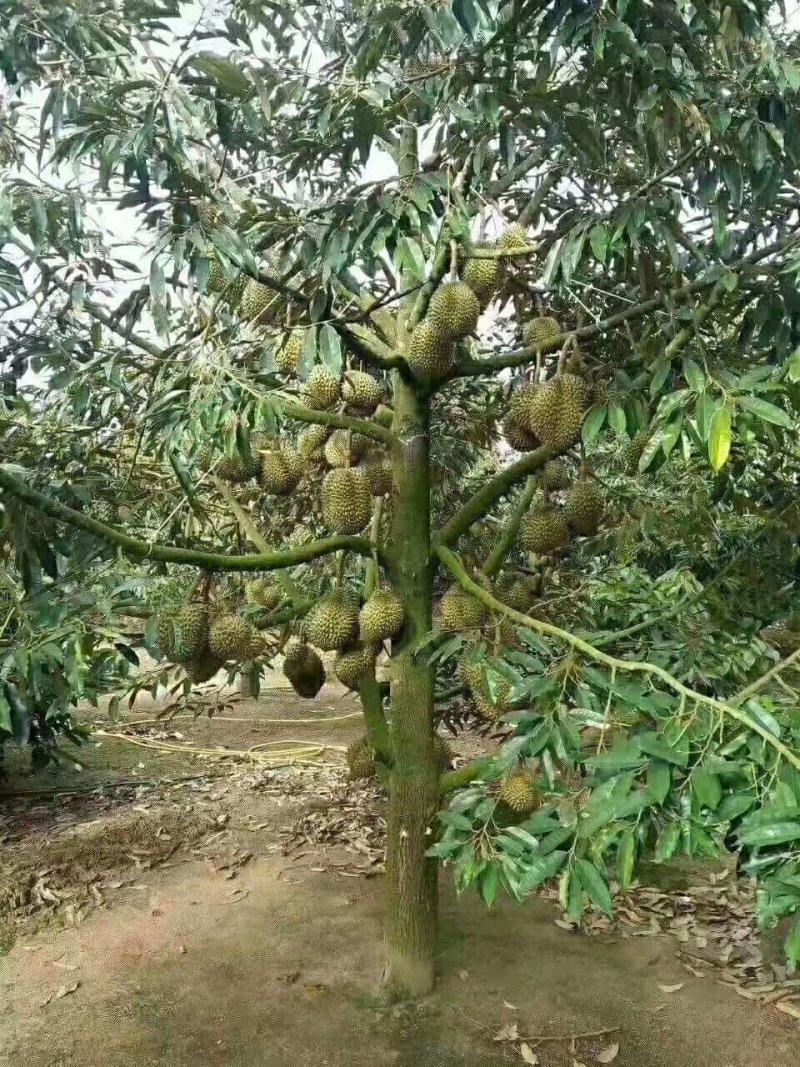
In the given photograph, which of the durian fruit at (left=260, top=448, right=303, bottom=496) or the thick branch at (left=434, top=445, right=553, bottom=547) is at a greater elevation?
the durian fruit at (left=260, top=448, right=303, bottom=496)

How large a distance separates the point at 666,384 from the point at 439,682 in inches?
79.1

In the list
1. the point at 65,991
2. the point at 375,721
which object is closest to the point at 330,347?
the point at 375,721

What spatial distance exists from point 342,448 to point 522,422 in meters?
0.57

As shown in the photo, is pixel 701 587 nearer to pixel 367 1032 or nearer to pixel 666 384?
pixel 666 384

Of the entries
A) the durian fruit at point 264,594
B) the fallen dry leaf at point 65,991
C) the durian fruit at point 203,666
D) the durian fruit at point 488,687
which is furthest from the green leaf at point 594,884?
the fallen dry leaf at point 65,991

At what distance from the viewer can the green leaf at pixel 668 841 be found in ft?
3.78

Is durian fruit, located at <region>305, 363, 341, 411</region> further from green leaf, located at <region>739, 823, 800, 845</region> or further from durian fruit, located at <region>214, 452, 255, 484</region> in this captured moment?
green leaf, located at <region>739, 823, 800, 845</region>

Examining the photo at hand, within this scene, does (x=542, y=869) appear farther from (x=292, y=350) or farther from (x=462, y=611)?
(x=292, y=350)

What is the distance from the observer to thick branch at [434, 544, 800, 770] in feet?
4.03

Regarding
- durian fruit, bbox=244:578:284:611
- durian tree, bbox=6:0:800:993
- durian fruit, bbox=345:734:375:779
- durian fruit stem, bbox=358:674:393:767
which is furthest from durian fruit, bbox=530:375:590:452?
durian fruit, bbox=345:734:375:779

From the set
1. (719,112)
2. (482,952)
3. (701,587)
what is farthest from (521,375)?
(482,952)

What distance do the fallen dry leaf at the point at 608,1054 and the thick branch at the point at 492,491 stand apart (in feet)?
4.82

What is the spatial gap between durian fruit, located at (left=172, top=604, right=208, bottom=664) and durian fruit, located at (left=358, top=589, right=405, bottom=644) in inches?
16.4

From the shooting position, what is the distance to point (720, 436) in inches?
53.8
